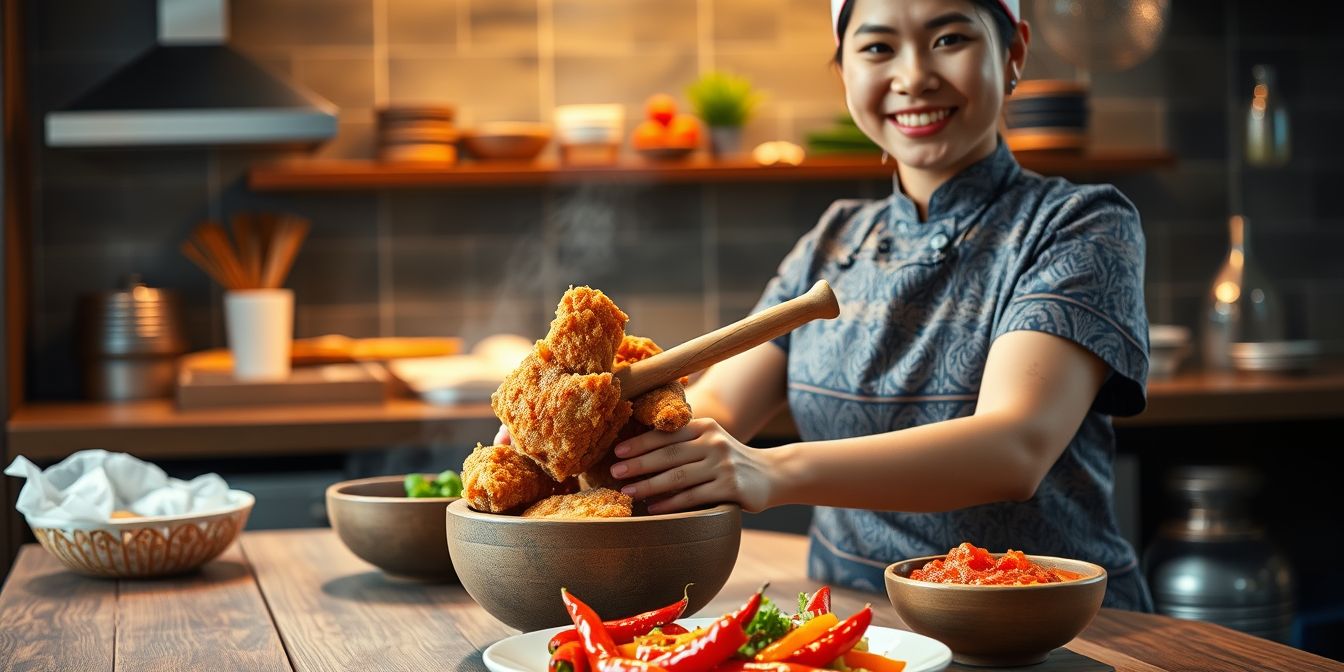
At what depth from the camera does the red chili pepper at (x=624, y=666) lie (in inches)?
38.4

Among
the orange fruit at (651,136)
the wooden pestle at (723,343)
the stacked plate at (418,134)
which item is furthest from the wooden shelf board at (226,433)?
the wooden pestle at (723,343)

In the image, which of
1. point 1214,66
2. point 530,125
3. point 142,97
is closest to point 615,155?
point 530,125

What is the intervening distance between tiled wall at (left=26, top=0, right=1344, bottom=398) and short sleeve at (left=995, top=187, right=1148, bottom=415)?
243 cm

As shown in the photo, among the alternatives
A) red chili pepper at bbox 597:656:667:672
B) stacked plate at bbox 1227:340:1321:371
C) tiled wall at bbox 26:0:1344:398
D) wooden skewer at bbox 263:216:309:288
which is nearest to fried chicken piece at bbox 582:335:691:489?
red chili pepper at bbox 597:656:667:672

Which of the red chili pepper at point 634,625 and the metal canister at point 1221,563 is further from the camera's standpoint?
the metal canister at point 1221,563

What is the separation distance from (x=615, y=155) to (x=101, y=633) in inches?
101

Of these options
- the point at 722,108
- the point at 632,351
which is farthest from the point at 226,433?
the point at 632,351

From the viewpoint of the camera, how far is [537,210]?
3988 mm

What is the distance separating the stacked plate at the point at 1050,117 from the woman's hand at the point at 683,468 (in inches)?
114

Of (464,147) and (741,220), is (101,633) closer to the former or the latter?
(464,147)

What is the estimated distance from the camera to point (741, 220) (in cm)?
411

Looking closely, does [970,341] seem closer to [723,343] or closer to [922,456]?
[922,456]

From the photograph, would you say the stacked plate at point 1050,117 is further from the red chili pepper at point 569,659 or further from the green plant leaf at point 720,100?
the red chili pepper at point 569,659

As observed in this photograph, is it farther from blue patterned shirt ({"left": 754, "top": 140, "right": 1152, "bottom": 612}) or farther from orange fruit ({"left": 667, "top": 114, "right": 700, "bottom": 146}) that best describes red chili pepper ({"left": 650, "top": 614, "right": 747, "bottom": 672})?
orange fruit ({"left": 667, "top": 114, "right": 700, "bottom": 146})
